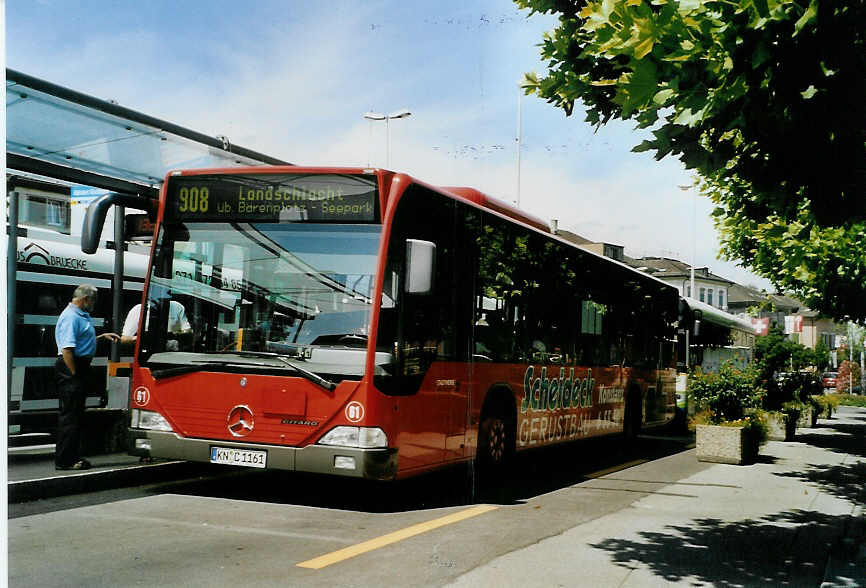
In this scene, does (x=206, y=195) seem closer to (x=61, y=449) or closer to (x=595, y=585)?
(x=61, y=449)

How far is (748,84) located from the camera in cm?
526

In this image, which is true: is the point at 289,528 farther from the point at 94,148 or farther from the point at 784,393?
the point at 784,393

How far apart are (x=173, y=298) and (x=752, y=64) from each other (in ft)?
18.4

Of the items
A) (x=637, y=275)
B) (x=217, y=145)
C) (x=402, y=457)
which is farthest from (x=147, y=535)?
(x=637, y=275)

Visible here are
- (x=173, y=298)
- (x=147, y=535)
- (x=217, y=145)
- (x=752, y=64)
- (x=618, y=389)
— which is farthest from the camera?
(x=618, y=389)

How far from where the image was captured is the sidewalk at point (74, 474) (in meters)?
8.00

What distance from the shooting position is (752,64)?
5.14 m

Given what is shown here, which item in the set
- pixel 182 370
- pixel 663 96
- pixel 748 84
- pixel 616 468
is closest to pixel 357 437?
pixel 182 370

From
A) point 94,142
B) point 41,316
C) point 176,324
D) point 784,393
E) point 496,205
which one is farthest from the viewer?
point 784,393

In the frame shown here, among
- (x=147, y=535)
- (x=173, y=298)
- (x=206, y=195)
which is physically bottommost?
(x=147, y=535)

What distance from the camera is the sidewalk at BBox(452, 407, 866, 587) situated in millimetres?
5977

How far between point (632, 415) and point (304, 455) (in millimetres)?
9374

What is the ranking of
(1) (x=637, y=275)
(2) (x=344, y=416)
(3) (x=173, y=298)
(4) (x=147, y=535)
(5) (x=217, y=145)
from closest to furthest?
(4) (x=147, y=535), (2) (x=344, y=416), (3) (x=173, y=298), (5) (x=217, y=145), (1) (x=637, y=275)

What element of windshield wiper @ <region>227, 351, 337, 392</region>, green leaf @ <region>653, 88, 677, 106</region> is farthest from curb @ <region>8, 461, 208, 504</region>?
green leaf @ <region>653, 88, 677, 106</region>
